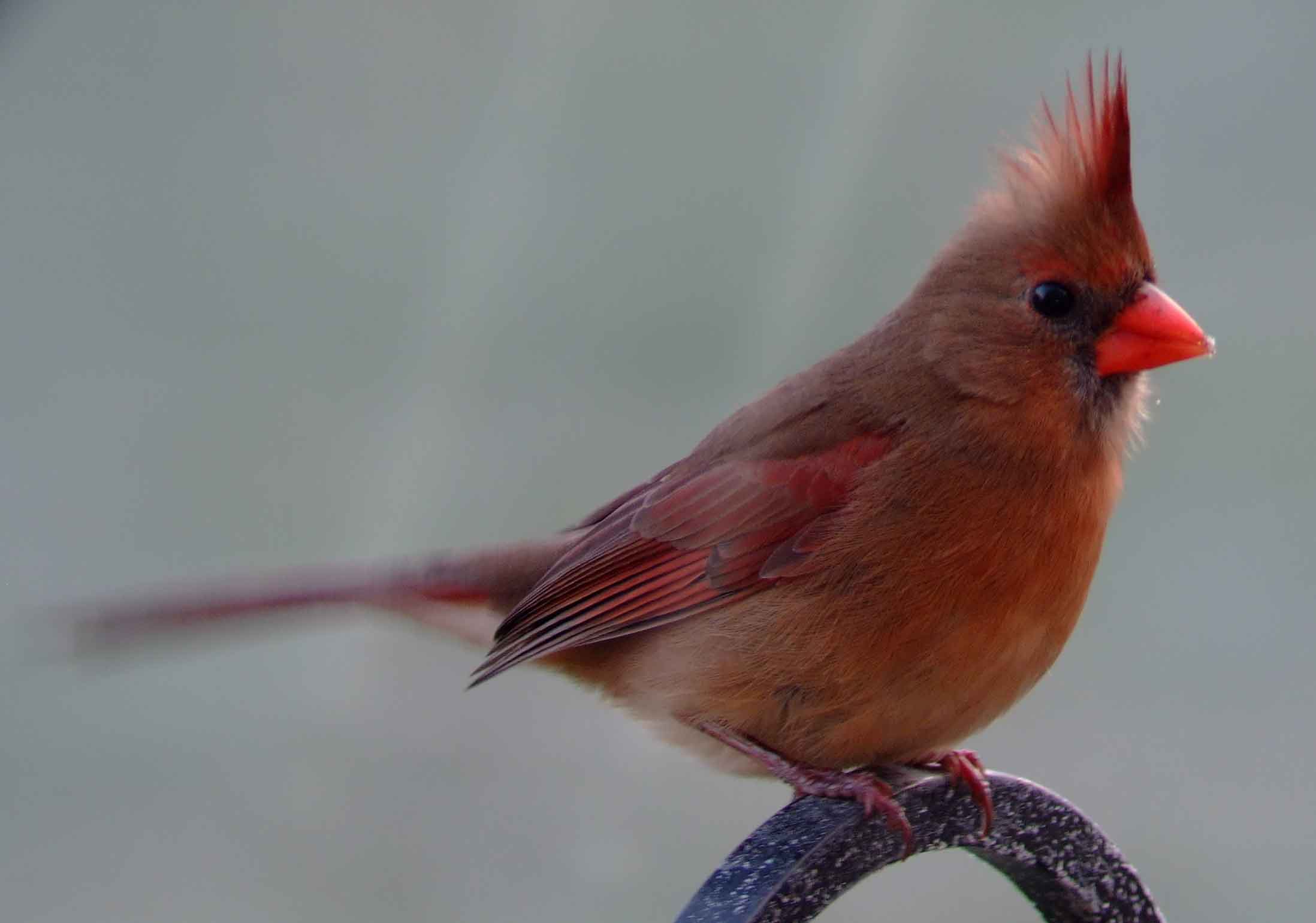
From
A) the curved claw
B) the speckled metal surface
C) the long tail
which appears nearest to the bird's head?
the curved claw

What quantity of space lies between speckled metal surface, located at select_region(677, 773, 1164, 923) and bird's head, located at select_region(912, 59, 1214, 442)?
1.86 ft

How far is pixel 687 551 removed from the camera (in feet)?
7.11

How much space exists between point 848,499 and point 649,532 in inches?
13.0

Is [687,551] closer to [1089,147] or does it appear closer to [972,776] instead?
[972,776]

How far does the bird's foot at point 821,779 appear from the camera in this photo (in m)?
1.69

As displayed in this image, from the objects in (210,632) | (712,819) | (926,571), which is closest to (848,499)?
(926,571)

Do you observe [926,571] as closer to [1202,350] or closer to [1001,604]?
[1001,604]

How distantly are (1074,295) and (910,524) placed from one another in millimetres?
352

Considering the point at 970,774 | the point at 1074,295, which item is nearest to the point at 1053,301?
the point at 1074,295

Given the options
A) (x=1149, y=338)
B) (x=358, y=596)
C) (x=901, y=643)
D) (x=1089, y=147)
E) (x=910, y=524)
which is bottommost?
(x=358, y=596)

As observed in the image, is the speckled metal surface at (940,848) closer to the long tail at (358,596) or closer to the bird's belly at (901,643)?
the bird's belly at (901,643)

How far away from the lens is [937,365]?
82.4 inches

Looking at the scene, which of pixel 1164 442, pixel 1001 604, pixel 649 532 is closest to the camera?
pixel 1001 604

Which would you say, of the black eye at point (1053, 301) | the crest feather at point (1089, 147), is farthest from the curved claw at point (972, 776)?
the crest feather at point (1089, 147)
